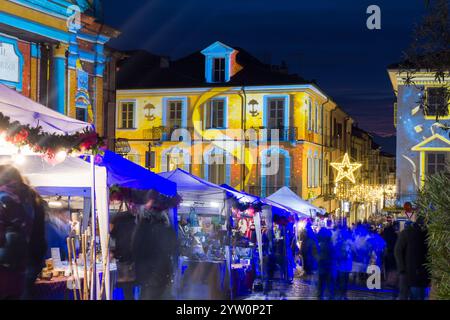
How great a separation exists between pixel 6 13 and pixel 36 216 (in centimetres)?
1533

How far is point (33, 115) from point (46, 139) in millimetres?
702

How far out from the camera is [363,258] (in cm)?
1998

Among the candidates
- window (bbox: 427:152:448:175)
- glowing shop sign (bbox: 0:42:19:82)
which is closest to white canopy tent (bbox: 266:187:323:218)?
glowing shop sign (bbox: 0:42:19:82)

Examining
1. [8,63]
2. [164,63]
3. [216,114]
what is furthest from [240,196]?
[164,63]

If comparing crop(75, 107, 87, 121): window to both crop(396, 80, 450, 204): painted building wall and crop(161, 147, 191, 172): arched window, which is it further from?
crop(396, 80, 450, 204): painted building wall

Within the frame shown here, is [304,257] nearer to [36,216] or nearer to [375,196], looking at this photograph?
[36,216]

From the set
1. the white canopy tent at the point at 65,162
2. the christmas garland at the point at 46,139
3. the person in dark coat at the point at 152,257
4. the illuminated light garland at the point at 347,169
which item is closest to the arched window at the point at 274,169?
the illuminated light garland at the point at 347,169

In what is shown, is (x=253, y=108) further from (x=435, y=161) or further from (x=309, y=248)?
(x=309, y=248)

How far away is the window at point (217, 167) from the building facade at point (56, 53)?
1256cm

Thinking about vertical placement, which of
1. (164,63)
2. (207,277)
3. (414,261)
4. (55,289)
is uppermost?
(164,63)

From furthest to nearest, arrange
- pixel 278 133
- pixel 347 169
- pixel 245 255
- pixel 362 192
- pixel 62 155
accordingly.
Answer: pixel 362 192 → pixel 278 133 → pixel 347 169 → pixel 245 255 → pixel 62 155

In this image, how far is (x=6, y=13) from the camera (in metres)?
22.9

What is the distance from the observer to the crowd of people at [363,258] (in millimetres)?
11398
